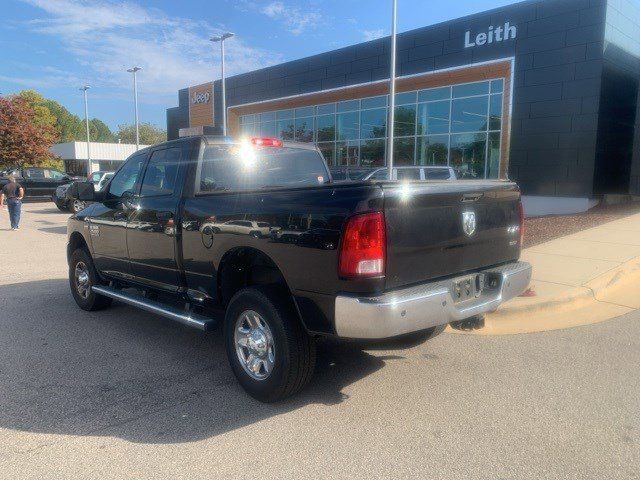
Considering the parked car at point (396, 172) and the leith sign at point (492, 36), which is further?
the leith sign at point (492, 36)

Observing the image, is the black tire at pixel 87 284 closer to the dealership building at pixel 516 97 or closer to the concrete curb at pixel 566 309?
the concrete curb at pixel 566 309

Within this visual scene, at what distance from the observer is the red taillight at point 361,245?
3066 mm

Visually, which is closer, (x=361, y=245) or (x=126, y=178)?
(x=361, y=245)

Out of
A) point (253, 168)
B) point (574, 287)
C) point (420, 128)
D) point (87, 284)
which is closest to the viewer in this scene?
point (253, 168)

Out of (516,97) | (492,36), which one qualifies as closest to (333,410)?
(516,97)

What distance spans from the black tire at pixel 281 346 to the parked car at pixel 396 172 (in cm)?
974

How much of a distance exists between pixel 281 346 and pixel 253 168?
1904mm

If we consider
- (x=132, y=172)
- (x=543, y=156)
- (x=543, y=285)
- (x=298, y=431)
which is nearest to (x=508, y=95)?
(x=543, y=156)

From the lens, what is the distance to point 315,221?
3217 millimetres

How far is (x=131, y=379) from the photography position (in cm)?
411

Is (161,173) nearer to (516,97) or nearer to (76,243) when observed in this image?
(76,243)

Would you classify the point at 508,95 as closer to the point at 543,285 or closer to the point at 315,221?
the point at 543,285

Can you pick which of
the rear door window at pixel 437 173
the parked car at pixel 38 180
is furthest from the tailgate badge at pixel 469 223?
the parked car at pixel 38 180

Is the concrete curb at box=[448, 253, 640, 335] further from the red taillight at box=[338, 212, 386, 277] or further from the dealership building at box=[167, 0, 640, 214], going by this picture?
the dealership building at box=[167, 0, 640, 214]
